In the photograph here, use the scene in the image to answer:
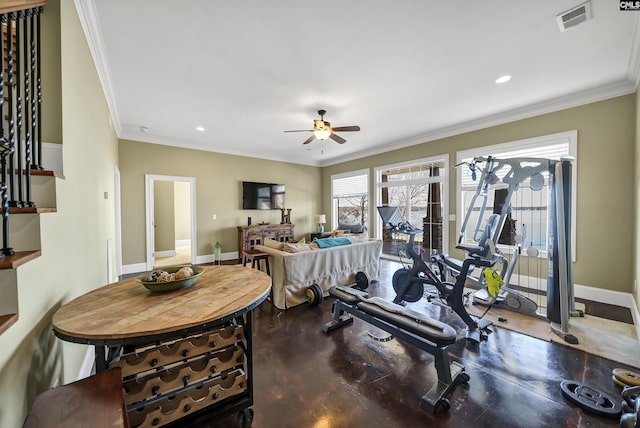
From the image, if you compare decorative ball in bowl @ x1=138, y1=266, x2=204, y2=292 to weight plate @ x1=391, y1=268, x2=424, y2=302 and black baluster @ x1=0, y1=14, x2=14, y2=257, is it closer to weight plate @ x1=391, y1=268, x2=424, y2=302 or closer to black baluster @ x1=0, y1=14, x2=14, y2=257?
black baluster @ x1=0, y1=14, x2=14, y2=257

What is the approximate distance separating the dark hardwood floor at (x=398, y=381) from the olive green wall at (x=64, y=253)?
0.96 metres

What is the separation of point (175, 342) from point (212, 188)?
528 centimetres

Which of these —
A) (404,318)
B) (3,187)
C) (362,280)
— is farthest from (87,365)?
(362,280)

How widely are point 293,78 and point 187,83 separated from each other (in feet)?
Result: 4.56

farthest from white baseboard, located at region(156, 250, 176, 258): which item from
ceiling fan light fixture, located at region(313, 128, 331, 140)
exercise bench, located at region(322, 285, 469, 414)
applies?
exercise bench, located at region(322, 285, 469, 414)

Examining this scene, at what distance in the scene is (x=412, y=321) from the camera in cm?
197

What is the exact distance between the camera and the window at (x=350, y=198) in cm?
689

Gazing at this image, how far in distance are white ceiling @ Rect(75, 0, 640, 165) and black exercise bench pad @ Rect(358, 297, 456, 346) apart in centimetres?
252

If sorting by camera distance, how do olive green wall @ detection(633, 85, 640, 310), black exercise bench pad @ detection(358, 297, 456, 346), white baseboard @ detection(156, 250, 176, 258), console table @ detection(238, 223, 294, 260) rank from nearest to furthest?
black exercise bench pad @ detection(358, 297, 456, 346)
olive green wall @ detection(633, 85, 640, 310)
console table @ detection(238, 223, 294, 260)
white baseboard @ detection(156, 250, 176, 258)

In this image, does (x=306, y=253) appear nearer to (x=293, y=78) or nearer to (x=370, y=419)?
(x=370, y=419)

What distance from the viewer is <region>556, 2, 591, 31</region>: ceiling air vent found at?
6.59 feet

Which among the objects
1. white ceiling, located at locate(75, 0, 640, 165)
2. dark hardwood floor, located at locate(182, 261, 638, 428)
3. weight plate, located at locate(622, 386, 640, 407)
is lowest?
dark hardwood floor, located at locate(182, 261, 638, 428)

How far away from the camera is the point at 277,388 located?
1807 mm

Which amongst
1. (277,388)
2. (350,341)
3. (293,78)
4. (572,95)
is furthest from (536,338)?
(293,78)
